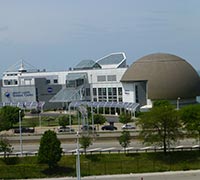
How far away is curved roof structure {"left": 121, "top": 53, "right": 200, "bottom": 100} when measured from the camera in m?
101

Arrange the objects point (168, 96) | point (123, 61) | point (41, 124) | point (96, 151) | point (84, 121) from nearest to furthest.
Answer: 1. point (96, 151)
2. point (84, 121)
3. point (41, 124)
4. point (168, 96)
5. point (123, 61)

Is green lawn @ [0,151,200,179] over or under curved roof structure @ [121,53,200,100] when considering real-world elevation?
under

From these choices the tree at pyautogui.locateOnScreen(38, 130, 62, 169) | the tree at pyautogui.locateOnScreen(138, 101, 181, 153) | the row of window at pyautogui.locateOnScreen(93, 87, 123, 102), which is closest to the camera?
the tree at pyautogui.locateOnScreen(38, 130, 62, 169)

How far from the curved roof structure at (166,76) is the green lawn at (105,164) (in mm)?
54934

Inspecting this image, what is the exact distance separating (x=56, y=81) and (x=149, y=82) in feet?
115

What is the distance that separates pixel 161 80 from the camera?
102 metres

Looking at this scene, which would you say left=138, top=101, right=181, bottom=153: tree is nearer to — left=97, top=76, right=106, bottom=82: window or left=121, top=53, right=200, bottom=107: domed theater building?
left=121, top=53, right=200, bottom=107: domed theater building

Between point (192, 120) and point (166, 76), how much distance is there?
52415 mm

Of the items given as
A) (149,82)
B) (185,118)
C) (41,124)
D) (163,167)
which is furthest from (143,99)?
(163,167)

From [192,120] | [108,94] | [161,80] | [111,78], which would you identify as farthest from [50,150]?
[111,78]

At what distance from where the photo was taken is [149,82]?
337 ft

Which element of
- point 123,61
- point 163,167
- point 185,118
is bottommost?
point 163,167

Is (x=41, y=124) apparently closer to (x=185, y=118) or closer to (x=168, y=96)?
(x=168, y=96)

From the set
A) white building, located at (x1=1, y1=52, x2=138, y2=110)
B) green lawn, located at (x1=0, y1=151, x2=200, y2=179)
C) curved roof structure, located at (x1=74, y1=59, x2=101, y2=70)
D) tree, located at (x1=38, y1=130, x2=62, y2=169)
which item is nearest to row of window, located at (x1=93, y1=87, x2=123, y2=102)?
white building, located at (x1=1, y1=52, x2=138, y2=110)
